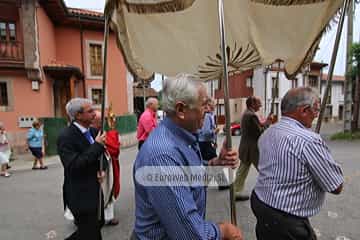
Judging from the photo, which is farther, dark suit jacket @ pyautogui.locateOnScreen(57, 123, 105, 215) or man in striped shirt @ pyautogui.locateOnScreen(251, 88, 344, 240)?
dark suit jacket @ pyautogui.locateOnScreen(57, 123, 105, 215)

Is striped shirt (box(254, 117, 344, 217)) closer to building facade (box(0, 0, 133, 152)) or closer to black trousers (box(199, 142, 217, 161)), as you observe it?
black trousers (box(199, 142, 217, 161))

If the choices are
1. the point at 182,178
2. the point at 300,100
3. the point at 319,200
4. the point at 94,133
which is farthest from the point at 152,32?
the point at 319,200

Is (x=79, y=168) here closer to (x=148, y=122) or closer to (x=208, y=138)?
(x=148, y=122)

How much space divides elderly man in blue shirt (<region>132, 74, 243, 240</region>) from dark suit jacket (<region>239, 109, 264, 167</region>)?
2474 millimetres

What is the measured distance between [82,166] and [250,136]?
2.49 meters

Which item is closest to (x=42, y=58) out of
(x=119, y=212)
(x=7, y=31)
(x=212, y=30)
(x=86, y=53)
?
(x=7, y=31)

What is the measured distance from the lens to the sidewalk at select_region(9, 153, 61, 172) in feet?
24.3

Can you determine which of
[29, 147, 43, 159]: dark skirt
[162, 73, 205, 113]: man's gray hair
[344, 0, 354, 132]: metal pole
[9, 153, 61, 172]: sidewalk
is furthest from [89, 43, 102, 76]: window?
[162, 73, 205, 113]: man's gray hair

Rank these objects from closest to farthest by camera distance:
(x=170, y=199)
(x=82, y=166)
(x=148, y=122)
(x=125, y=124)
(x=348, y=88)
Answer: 1. (x=170, y=199)
2. (x=82, y=166)
3. (x=148, y=122)
4. (x=125, y=124)
5. (x=348, y=88)

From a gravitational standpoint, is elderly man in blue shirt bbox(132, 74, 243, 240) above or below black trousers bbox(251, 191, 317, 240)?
above

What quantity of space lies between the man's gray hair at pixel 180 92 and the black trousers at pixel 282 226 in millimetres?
1086

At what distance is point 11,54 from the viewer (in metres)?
10.1

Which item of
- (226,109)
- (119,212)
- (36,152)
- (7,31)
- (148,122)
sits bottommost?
(119,212)

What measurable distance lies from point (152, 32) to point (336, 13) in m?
1.61
